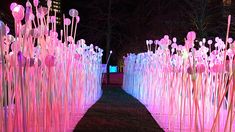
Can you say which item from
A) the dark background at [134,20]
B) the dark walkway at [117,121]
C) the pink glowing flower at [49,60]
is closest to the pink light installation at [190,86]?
the dark walkway at [117,121]

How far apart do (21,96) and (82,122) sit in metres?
2.13

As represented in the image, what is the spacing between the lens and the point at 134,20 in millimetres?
18484

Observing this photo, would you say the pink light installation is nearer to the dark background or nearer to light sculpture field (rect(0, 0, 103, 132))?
light sculpture field (rect(0, 0, 103, 132))

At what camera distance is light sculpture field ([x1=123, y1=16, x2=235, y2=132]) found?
2.91 metres

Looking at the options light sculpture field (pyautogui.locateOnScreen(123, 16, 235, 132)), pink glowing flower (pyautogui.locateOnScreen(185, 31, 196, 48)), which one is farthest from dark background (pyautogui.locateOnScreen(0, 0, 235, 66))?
pink glowing flower (pyautogui.locateOnScreen(185, 31, 196, 48))

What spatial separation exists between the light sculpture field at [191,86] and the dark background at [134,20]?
7.21 meters

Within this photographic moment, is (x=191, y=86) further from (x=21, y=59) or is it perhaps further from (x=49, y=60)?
(x=21, y=59)

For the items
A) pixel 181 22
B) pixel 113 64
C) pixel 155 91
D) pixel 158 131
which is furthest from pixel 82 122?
pixel 113 64

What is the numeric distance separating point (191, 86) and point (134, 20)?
15066 mm

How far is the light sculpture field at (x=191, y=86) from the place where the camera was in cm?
291

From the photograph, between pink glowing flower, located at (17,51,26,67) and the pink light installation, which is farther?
the pink light installation

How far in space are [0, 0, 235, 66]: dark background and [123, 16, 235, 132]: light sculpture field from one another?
23.6 ft

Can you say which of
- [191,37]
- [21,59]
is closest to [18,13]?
[21,59]

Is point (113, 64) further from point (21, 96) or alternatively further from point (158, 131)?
point (21, 96)
